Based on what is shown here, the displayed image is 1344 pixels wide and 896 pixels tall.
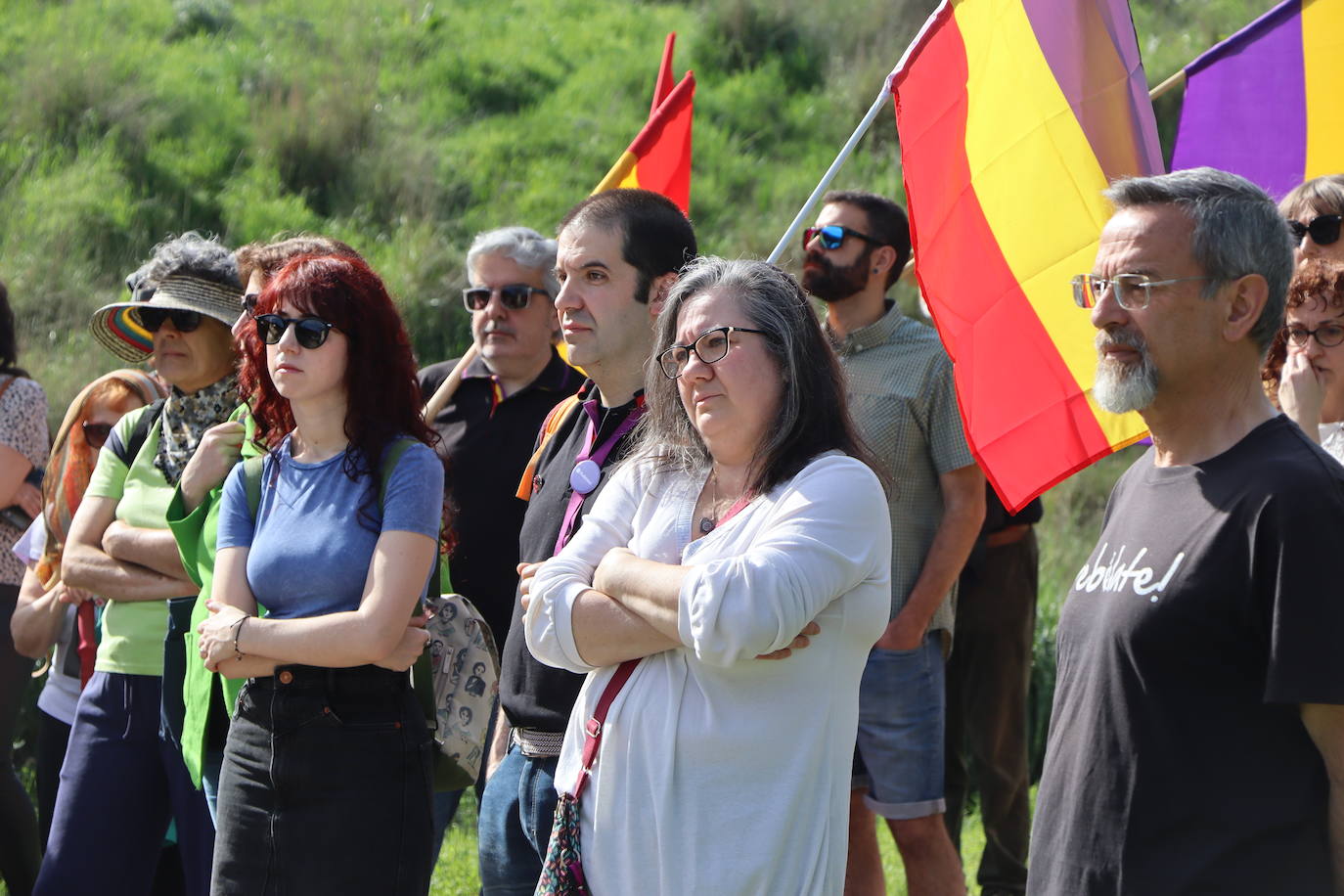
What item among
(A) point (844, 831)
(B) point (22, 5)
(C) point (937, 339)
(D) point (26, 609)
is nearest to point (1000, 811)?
(C) point (937, 339)

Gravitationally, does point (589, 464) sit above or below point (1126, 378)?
above

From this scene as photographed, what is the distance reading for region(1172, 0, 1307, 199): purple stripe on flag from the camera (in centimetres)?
473

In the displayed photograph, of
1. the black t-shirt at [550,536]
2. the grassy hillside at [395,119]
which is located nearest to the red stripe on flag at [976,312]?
the black t-shirt at [550,536]

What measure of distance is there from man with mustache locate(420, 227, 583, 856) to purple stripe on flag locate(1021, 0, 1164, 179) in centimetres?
192

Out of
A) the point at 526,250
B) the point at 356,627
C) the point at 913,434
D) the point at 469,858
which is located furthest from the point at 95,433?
the point at 913,434

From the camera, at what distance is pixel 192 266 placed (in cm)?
466

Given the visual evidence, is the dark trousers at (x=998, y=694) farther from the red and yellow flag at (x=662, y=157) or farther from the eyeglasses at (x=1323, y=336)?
the eyeglasses at (x=1323, y=336)

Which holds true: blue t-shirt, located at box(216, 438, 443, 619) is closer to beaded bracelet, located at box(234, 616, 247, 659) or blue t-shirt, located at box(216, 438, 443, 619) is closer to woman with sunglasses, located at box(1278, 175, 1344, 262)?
beaded bracelet, located at box(234, 616, 247, 659)

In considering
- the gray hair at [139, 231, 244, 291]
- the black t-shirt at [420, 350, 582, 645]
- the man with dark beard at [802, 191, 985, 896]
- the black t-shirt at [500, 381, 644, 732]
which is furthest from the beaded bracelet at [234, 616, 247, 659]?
the man with dark beard at [802, 191, 985, 896]

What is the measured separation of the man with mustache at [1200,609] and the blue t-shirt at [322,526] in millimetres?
1563

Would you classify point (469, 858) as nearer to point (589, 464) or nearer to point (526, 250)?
point (526, 250)

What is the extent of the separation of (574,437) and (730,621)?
1.23 meters

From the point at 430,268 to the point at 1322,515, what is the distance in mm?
8779

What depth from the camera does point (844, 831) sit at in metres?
2.79
